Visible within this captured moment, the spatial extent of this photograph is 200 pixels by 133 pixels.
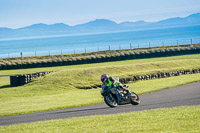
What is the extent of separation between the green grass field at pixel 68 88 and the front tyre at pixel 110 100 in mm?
3478

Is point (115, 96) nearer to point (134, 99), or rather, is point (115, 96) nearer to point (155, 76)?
point (134, 99)

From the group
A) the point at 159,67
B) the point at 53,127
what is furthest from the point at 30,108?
the point at 159,67

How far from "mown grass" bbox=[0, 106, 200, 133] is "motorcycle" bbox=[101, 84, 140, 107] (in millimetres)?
2612

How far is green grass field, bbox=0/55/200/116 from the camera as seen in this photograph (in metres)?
22.0

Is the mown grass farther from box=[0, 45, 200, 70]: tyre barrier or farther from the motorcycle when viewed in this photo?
box=[0, 45, 200, 70]: tyre barrier

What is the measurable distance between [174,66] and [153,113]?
26.1 metres

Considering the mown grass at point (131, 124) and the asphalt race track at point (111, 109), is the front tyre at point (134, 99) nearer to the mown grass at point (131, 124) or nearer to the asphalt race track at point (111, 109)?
the asphalt race track at point (111, 109)

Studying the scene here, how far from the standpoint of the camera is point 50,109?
20359mm

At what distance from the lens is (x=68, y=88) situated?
31.2 m

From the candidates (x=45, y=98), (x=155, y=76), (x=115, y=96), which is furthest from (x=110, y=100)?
(x=155, y=76)

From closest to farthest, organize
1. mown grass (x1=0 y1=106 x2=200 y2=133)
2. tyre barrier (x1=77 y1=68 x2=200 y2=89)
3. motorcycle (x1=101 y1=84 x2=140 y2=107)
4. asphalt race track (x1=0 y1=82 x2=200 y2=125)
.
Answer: mown grass (x1=0 y1=106 x2=200 y2=133)
asphalt race track (x1=0 y1=82 x2=200 y2=125)
motorcycle (x1=101 y1=84 x2=140 y2=107)
tyre barrier (x1=77 y1=68 x2=200 y2=89)

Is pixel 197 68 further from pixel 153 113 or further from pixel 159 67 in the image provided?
pixel 153 113

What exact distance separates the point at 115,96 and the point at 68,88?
13.7 m

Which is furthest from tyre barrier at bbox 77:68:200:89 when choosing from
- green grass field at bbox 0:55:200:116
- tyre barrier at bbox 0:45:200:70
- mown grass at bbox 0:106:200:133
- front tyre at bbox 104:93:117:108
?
tyre barrier at bbox 0:45:200:70
